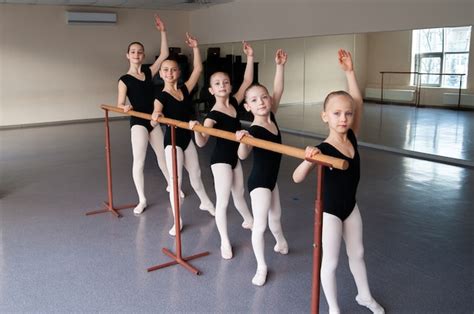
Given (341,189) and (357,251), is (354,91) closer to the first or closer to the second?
(341,189)

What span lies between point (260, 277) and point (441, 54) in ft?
18.0

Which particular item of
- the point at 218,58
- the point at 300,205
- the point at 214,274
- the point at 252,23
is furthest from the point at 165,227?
the point at 218,58

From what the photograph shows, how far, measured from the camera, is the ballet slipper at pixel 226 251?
3226 millimetres

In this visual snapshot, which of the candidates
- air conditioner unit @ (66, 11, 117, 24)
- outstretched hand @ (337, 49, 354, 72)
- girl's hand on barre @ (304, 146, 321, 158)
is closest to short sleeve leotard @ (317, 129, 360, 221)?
girl's hand on barre @ (304, 146, 321, 158)

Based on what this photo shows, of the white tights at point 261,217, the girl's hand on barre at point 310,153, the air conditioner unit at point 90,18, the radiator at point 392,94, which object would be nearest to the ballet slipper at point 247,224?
the white tights at point 261,217

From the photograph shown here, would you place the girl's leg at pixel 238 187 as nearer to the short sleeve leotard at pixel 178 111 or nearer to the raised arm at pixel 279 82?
the raised arm at pixel 279 82

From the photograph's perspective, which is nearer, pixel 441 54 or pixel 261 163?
pixel 261 163

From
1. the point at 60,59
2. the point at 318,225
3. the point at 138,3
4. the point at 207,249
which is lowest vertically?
the point at 207,249

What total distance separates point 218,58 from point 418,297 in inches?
355

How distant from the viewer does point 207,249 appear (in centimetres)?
342

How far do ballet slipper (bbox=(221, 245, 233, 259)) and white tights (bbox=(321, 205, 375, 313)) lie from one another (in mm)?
1032

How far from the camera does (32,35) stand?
10352 millimetres

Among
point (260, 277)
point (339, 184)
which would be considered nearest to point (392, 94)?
point (260, 277)

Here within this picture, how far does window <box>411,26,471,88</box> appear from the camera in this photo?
20.9ft
